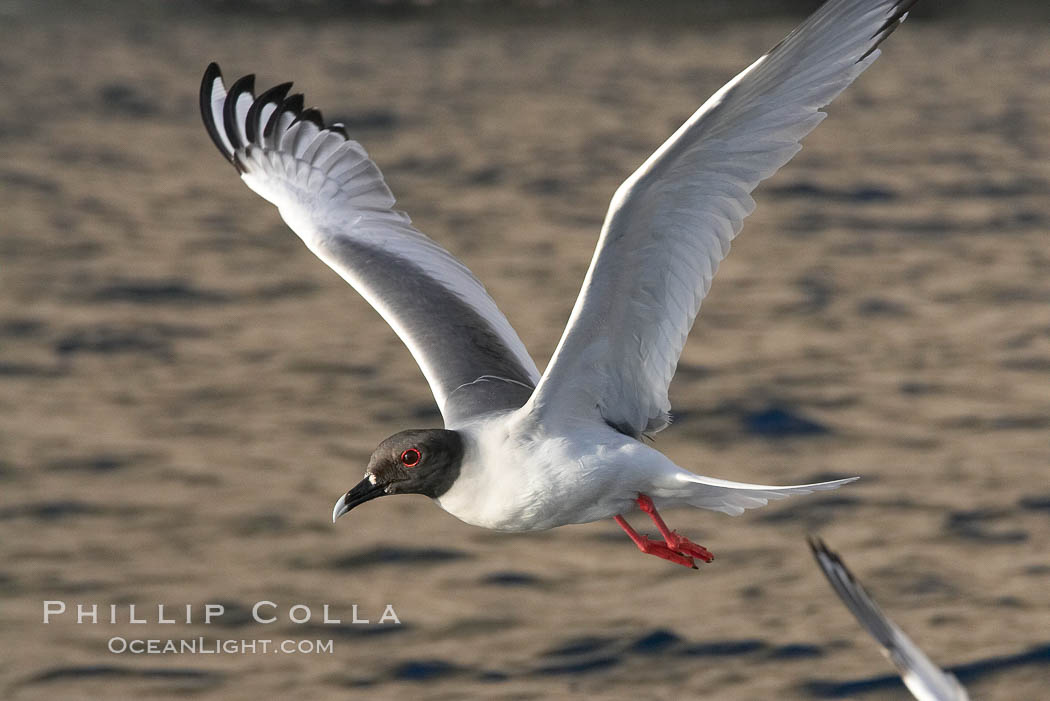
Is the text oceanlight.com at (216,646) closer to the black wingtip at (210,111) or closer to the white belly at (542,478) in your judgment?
the black wingtip at (210,111)

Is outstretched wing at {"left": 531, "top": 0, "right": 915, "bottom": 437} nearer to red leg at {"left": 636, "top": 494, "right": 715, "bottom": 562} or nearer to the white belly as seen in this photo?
the white belly

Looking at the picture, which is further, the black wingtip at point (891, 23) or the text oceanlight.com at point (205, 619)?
the text oceanlight.com at point (205, 619)

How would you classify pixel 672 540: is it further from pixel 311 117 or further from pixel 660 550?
pixel 311 117

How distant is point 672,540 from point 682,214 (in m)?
1.77

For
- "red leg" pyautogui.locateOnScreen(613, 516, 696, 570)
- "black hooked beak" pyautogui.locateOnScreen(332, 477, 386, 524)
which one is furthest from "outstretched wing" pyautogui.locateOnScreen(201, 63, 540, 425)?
"red leg" pyautogui.locateOnScreen(613, 516, 696, 570)

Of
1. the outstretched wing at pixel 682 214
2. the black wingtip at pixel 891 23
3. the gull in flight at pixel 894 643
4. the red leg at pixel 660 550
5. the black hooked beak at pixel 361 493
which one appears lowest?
the gull in flight at pixel 894 643

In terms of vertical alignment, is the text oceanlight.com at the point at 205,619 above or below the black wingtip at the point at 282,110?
below

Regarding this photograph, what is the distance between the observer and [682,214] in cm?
727

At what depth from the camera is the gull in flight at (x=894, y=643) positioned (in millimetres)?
7887

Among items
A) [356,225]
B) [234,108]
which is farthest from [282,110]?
[356,225]

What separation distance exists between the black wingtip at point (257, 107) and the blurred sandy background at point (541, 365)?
8497 millimetres

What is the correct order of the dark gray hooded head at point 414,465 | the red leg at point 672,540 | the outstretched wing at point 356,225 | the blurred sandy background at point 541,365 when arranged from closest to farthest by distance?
the dark gray hooded head at point 414,465 → the red leg at point 672,540 → the outstretched wing at point 356,225 → the blurred sandy background at point 541,365

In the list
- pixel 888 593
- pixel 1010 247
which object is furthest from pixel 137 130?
pixel 888 593

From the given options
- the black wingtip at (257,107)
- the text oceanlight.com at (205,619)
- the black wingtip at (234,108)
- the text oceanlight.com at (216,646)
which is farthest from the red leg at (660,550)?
the text oceanlight.com at (216,646)
